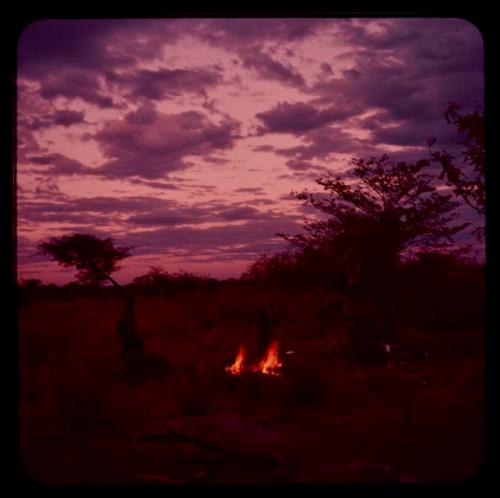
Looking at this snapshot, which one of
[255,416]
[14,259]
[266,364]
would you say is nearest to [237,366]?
[266,364]

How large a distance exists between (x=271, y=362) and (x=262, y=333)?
1.64 feet

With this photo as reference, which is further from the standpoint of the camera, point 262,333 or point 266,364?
point 262,333

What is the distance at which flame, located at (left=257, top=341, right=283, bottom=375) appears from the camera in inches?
259

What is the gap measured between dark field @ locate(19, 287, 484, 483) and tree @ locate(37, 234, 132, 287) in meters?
1.20

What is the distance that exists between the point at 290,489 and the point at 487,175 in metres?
1.97

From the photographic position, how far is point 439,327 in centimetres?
968

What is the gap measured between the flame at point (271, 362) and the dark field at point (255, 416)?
217 millimetres

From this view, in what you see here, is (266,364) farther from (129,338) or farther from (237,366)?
(129,338)

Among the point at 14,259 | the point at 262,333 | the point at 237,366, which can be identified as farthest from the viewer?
the point at 262,333

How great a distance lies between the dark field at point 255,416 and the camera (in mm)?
3691

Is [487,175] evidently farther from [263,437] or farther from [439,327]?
[439,327]

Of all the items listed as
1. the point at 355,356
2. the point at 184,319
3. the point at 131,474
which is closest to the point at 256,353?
the point at 355,356

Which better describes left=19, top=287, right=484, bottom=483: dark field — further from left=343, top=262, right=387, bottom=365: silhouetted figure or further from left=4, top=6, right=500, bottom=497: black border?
left=4, top=6, right=500, bottom=497: black border

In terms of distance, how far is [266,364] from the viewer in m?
6.65
